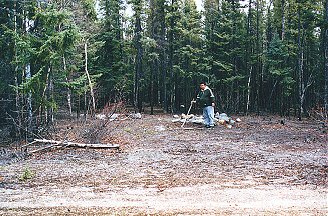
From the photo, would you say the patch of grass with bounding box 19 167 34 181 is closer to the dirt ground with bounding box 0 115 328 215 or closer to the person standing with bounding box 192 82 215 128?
the dirt ground with bounding box 0 115 328 215

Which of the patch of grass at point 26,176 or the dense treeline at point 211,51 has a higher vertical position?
the dense treeline at point 211,51

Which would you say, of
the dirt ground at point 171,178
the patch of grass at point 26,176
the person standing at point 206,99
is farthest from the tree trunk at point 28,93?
the person standing at point 206,99

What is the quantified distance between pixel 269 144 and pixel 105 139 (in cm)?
602

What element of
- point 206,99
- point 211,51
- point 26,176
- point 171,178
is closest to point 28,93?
point 26,176

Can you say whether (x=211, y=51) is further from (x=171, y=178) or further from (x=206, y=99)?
(x=171, y=178)

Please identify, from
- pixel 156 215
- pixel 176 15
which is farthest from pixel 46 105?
pixel 176 15

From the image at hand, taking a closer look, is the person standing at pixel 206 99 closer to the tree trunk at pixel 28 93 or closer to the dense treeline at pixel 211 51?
the tree trunk at pixel 28 93

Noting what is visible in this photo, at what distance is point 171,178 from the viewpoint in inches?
329

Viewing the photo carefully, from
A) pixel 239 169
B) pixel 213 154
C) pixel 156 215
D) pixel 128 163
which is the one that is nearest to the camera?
pixel 156 215

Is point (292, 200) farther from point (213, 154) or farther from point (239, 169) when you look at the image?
point (213, 154)

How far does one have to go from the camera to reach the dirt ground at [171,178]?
19.7 feet

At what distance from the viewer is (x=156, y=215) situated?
5473 mm

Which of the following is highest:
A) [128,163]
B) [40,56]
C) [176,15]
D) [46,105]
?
[176,15]

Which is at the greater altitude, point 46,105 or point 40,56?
point 40,56
